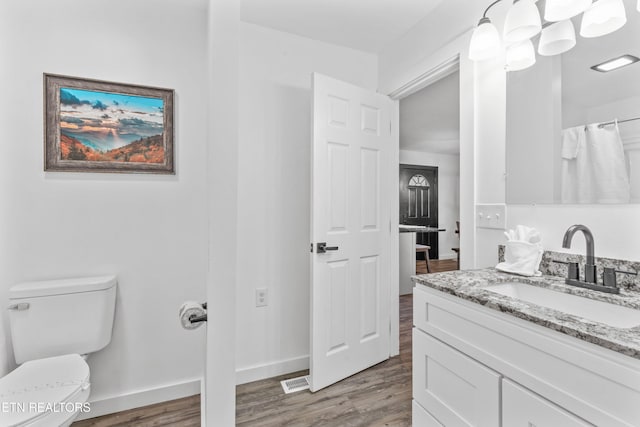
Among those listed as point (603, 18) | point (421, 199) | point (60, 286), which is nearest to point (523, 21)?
point (603, 18)

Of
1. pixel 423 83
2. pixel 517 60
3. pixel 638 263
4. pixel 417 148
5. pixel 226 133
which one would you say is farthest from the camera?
pixel 417 148

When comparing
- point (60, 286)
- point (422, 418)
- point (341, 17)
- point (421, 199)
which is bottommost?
point (422, 418)

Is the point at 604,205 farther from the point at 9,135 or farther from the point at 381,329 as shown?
the point at 9,135

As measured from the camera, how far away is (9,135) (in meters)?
1.55

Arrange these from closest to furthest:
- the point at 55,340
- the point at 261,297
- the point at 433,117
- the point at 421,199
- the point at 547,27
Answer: the point at 547,27
the point at 55,340
the point at 261,297
the point at 433,117
the point at 421,199

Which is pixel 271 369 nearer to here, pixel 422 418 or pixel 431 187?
pixel 422 418

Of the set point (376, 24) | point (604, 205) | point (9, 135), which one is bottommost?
point (604, 205)

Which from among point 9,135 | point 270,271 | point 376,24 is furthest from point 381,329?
point 9,135

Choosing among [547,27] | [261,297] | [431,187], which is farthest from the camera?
[431,187]

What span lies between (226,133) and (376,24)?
5.44 ft

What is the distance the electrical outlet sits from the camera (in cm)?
209

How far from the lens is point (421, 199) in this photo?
647 centimetres

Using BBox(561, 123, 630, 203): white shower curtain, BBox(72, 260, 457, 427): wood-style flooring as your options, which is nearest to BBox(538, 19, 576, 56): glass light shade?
BBox(561, 123, 630, 203): white shower curtain

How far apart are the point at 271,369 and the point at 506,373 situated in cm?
162
